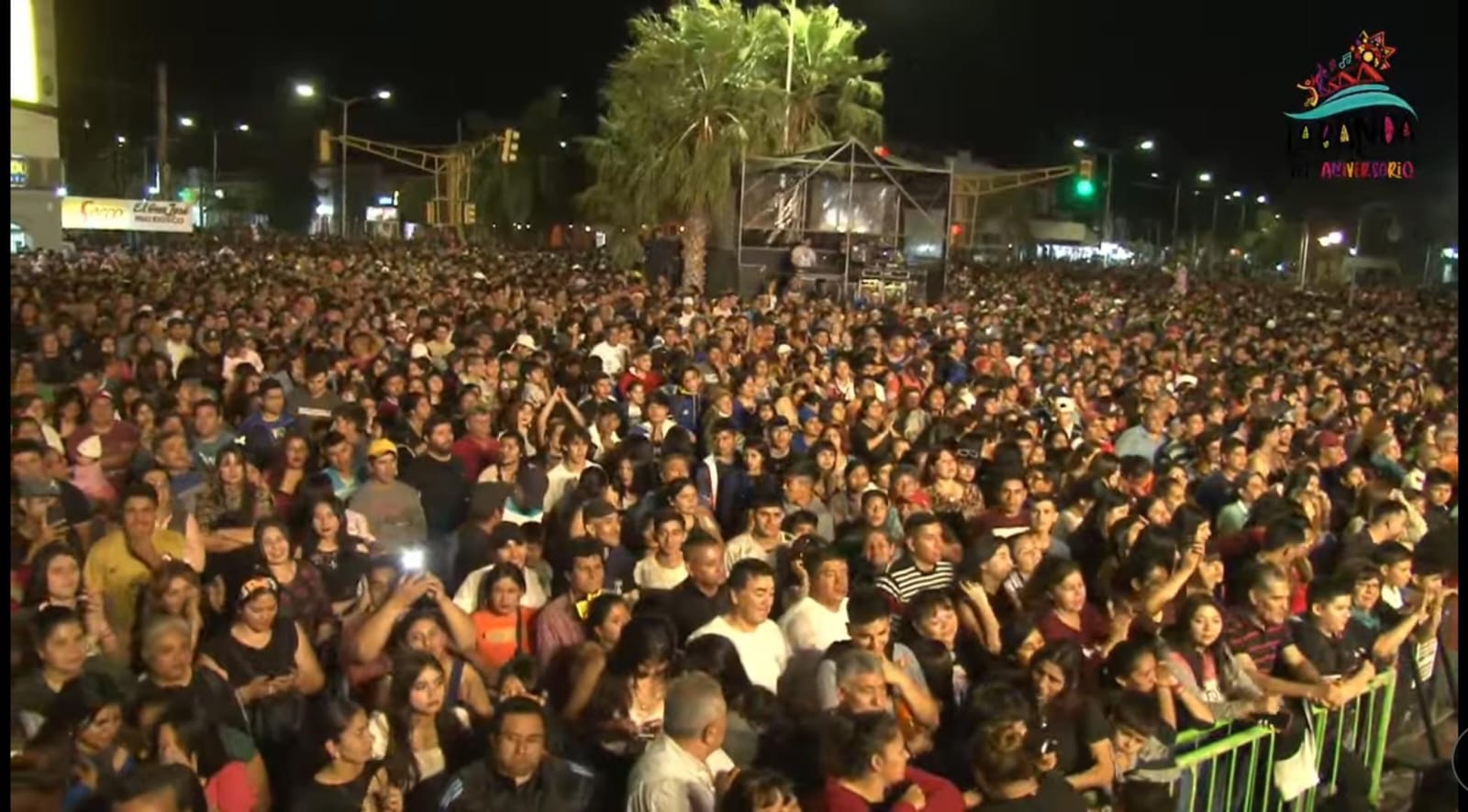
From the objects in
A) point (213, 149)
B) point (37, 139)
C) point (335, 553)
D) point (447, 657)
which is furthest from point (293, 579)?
point (213, 149)

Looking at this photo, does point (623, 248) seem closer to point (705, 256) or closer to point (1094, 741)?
point (705, 256)

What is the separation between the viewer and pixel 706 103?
25.9m

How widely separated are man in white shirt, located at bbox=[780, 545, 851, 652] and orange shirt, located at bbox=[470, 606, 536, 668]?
0.96 meters

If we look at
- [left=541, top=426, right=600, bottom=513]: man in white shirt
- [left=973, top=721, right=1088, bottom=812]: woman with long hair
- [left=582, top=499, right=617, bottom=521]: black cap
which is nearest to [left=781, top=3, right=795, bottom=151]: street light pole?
[left=541, top=426, right=600, bottom=513]: man in white shirt

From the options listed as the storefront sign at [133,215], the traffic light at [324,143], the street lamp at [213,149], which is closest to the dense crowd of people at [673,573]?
the traffic light at [324,143]

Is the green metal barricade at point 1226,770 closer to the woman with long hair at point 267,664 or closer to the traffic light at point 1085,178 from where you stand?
the woman with long hair at point 267,664

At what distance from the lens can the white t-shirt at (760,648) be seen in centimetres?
481

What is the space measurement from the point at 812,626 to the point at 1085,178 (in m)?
23.5

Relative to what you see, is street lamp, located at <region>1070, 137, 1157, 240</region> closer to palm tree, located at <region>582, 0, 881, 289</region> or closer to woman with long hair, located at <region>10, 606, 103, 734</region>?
palm tree, located at <region>582, 0, 881, 289</region>

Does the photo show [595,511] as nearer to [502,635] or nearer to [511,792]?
[502,635]

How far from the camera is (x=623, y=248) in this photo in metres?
29.5

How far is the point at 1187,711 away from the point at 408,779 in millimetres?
2636

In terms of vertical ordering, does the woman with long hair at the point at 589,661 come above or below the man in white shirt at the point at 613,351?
below

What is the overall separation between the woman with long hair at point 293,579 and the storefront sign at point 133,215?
23416mm
